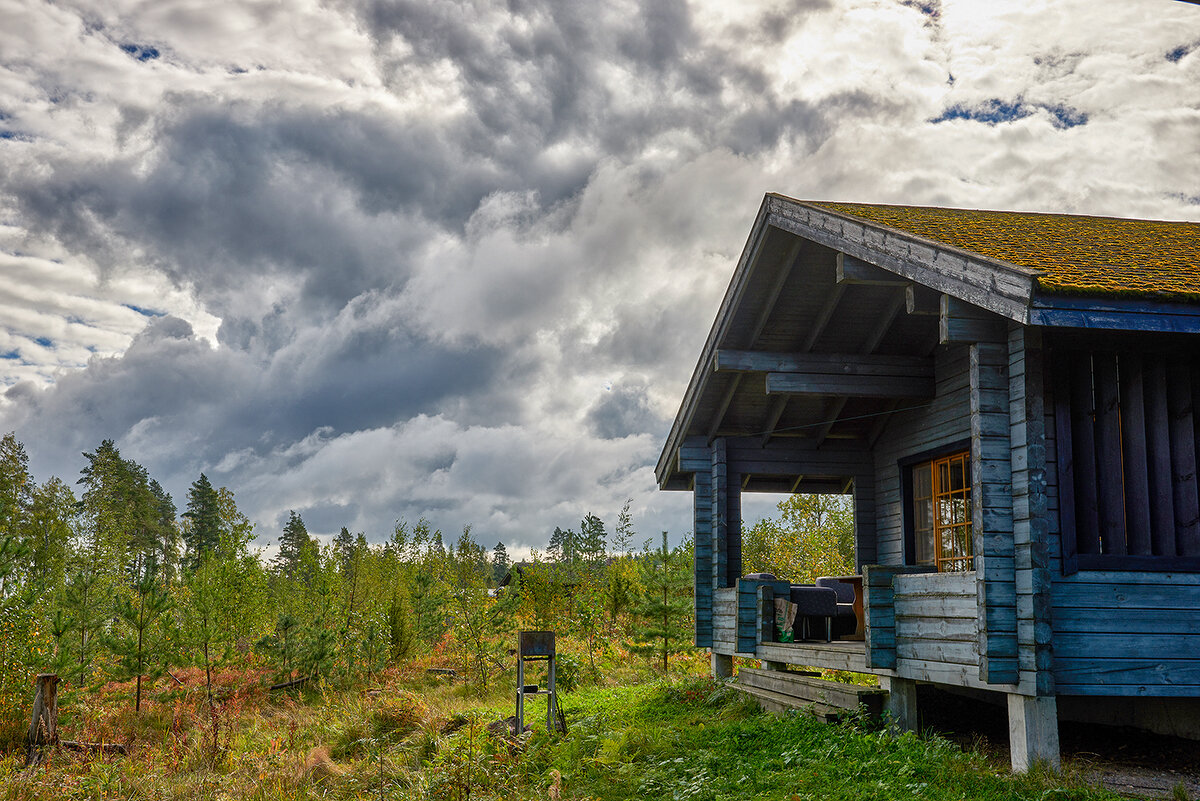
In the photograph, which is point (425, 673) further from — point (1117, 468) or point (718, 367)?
point (1117, 468)

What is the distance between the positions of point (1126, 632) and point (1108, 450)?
5.27ft

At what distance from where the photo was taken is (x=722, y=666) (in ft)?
43.5

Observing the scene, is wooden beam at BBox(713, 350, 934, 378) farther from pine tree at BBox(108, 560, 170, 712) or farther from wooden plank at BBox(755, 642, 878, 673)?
pine tree at BBox(108, 560, 170, 712)

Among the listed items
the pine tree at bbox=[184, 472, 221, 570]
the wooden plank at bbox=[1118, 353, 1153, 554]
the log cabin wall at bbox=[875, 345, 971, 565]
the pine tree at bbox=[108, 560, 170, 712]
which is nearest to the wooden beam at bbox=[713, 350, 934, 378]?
the log cabin wall at bbox=[875, 345, 971, 565]

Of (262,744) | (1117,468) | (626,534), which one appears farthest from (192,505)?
(1117,468)

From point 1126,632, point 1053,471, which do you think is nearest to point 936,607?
point 1126,632

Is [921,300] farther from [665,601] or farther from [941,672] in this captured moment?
[665,601]

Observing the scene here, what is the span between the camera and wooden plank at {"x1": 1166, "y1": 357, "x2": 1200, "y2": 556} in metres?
7.58

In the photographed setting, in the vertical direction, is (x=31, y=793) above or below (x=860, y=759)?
below

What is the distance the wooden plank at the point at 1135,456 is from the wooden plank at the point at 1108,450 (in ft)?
0.24

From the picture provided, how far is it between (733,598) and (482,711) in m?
3.99

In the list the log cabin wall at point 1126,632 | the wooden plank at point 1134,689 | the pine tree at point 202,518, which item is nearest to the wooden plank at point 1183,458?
the log cabin wall at point 1126,632

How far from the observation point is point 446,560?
23.7 meters

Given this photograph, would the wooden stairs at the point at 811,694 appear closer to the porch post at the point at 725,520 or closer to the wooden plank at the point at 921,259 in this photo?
the porch post at the point at 725,520
